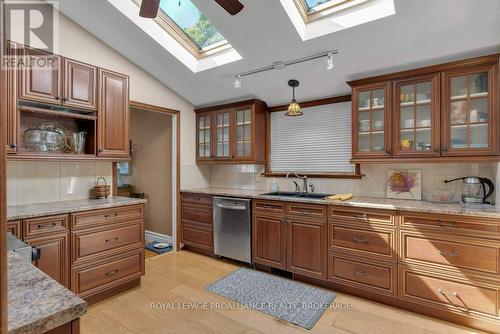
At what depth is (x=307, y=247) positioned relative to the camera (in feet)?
9.64

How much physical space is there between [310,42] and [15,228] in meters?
3.01

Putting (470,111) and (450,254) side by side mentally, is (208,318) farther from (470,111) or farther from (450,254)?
(470,111)

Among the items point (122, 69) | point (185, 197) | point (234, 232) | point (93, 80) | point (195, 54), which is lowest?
point (234, 232)

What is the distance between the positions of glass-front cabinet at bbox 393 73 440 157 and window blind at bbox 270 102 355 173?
2.27 ft

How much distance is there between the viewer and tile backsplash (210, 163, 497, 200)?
8.71ft

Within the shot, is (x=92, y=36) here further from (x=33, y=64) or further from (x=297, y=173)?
(x=297, y=173)

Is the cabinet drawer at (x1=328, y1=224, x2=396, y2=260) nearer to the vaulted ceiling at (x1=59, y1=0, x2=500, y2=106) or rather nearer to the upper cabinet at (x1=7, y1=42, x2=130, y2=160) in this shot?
the vaulted ceiling at (x1=59, y1=0, x2=500, y2=106)

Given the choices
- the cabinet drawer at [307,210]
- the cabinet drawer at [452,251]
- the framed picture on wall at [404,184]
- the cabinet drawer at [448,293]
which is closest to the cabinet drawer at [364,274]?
the cabinet drawer at [448,293]

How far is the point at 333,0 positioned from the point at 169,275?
3.45 m

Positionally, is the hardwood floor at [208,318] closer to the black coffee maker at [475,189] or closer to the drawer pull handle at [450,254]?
the drawer pull handle at [450,254]

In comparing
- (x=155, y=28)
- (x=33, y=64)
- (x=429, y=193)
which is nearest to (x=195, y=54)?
(x=155, y=28)

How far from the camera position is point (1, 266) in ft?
1.74

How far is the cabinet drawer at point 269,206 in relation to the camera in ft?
10.3

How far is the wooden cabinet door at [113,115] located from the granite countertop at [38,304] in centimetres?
209
